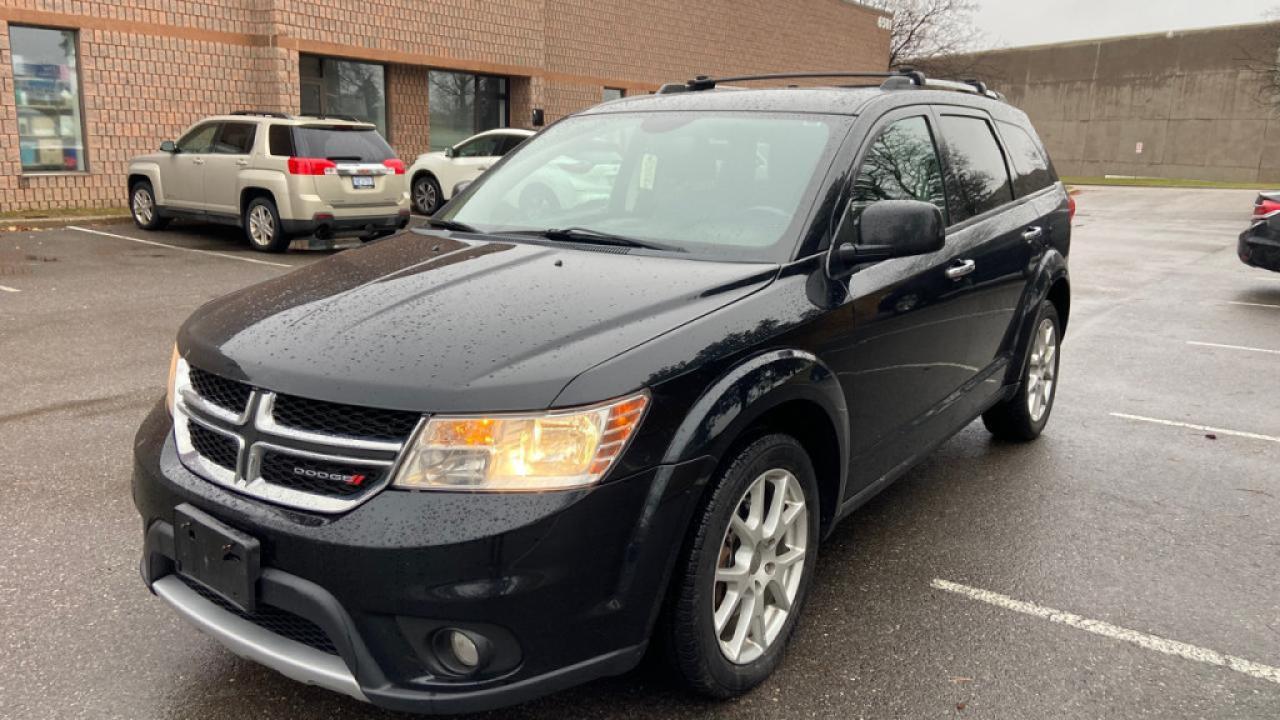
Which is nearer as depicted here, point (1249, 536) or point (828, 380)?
point (828, 380)

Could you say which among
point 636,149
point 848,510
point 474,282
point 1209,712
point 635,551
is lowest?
point 1209,712

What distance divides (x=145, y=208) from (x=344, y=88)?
618 centimetres

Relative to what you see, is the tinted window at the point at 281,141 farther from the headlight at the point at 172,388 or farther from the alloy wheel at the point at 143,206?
the headlight at the point at 172,388

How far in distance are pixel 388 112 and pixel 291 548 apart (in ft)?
64.3

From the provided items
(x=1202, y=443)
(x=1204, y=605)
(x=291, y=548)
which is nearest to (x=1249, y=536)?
(x=1204, y=605)

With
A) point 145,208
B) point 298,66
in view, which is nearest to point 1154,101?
point 298,66

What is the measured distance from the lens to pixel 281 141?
12.4 m

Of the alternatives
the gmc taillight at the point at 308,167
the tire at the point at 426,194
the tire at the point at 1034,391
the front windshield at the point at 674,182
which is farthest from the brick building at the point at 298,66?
the tire at the point at 1034,391

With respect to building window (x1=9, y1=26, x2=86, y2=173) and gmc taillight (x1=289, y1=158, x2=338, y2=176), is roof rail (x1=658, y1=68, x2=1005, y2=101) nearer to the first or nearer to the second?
gmc taillight (x1=289, y1=158, x2=338, y2=176)

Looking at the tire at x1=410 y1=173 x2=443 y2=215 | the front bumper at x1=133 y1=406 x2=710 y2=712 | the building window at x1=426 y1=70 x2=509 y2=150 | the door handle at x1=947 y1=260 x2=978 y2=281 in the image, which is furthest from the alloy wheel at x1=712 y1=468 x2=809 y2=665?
the building window at x1=426 y1=70 x2=509 y2=150

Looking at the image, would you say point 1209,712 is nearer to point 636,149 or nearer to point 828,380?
point 828,380

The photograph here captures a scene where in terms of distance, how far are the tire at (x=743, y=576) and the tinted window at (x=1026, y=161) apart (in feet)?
8.90

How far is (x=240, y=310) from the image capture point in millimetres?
2955

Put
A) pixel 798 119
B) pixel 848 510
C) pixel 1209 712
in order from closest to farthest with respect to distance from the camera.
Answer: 1. pixel 1209 712
2. pixel 848 510
3. pixel 798 119
